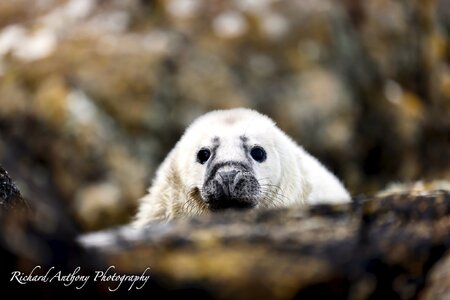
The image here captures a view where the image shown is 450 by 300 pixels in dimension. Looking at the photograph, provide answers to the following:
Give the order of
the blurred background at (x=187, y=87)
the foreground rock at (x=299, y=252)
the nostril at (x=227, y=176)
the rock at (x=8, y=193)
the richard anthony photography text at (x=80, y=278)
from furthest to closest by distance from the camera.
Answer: the blurred background at (x=187, y=87)
the nostril at (x=227, y=176)
the rock at (x=8, y=193)
the foreground rock at (x=299, y=252)
the richard anthony photography text at (x=80, y=278)

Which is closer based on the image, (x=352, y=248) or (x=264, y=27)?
(x=352, y=248)

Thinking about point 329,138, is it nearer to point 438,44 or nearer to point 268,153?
point 438,44

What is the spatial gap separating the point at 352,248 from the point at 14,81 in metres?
14.2

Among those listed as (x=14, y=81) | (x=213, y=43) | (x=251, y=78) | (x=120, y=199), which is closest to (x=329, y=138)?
(x=251, y=78)

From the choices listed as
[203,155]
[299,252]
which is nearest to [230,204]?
[203,155]

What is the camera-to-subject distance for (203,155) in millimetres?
7914

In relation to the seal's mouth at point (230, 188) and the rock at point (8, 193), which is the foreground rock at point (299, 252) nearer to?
the rock at point (8, 193)

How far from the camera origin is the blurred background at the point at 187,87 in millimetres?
16516

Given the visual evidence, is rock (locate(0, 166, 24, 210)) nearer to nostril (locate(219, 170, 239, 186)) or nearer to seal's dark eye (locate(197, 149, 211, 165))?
nostril (locate(219, 170, 239, 186))

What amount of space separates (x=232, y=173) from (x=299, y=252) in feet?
10.3

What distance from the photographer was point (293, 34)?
18.6m

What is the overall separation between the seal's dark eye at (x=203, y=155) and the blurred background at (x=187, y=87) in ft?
25.8

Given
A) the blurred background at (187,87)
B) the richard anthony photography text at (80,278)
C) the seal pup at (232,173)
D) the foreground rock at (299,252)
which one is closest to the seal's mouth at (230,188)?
the seal pup at (232,173)

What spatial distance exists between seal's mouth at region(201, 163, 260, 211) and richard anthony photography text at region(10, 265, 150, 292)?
3.16 metres
